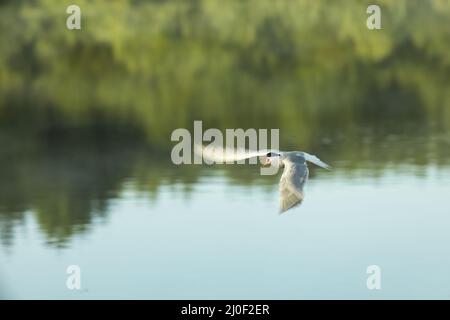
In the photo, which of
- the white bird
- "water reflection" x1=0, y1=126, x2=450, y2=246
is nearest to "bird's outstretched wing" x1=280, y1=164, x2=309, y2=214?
the white bird

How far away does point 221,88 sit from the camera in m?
22.1

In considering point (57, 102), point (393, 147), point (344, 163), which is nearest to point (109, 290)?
point (344, 163)

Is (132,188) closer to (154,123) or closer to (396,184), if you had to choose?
(396,184)

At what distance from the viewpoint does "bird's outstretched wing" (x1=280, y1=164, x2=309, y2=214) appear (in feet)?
24.7

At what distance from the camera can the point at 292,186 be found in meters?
7.73

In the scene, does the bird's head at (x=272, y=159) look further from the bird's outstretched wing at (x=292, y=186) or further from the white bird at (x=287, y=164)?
the bird's outstretched wing at (x=292, y=186)

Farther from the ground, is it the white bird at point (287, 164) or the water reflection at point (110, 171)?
the white bird at point (287, 164)

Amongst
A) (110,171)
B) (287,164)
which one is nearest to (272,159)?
(287,164)

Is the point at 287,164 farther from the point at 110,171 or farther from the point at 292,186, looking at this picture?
the point at 110,171

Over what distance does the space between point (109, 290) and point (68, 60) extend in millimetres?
15346

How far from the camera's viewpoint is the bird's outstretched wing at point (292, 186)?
7.54 meters

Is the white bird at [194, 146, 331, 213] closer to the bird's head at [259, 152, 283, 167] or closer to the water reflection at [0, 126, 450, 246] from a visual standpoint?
the bird's head at [259, 152, 283, 167]

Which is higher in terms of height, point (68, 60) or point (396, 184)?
point (68, 60)

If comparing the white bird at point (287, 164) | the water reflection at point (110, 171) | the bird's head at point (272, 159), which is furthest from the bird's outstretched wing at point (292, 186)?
the water reflection at point (110, 171)
